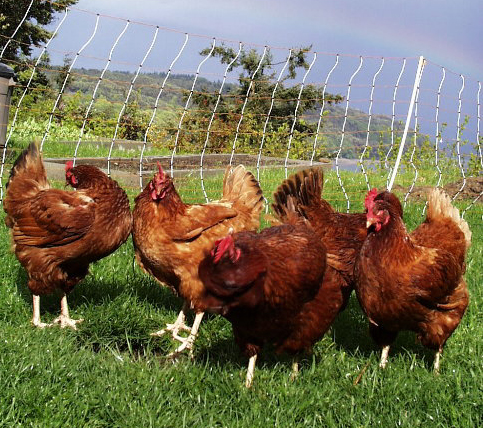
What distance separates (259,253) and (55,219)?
5.56ft

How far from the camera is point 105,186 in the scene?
14.3 ft

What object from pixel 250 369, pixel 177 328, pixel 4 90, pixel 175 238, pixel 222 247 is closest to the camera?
pixel 222 247

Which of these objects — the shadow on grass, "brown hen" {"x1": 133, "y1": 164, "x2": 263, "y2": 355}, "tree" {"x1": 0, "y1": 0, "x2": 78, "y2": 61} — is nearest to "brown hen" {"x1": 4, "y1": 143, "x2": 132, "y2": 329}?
"brown hen" {"x1": 133, "y1": 164, "x2": 263, "y2": 355}

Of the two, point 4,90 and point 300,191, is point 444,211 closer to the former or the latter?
point 300,191

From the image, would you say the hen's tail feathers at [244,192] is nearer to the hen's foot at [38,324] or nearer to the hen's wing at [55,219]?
the hen's wing at [55,219]

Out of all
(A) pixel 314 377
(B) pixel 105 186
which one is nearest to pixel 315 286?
(A) pixel 314 377

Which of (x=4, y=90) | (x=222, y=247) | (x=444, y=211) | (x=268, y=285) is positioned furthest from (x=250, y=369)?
(x=4, y=90)

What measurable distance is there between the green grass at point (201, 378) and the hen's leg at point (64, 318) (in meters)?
0.08

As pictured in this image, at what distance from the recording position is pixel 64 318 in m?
4.23

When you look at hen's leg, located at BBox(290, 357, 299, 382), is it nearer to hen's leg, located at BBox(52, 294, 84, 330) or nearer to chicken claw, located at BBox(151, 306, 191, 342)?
chicken claw, located at BBox(151, 306, 191, 342)

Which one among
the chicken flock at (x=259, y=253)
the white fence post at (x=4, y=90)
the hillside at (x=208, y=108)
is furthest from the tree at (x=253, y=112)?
the chicken flock at (x=259, y=253)

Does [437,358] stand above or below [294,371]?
above

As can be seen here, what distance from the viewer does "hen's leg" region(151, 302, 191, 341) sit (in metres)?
4.22

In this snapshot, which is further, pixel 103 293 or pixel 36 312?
pixel 103 293
